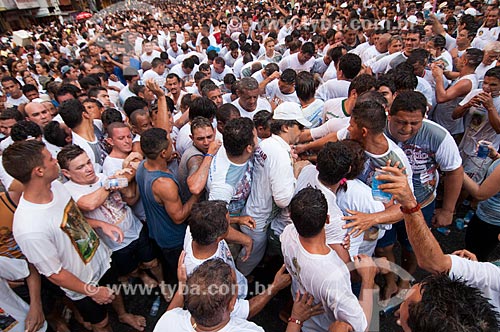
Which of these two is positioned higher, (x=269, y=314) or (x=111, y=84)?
(x=111, y=84)

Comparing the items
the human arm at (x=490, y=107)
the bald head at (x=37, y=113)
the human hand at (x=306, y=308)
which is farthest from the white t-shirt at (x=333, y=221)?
the bald head at (x=37, y=113)

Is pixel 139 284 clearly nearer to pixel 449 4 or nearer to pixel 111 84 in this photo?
pixel 111 84

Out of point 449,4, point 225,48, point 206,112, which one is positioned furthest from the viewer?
point 449,4

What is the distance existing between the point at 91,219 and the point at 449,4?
481 inches

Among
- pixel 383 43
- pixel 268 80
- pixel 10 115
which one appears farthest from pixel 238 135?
pixel 383 43

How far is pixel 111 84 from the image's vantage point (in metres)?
6.89

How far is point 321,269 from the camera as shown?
69.8 inches

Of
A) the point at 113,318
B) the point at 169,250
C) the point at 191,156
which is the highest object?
the point at 191,156

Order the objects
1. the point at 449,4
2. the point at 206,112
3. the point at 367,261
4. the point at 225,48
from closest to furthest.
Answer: the point at 367,261 → the point at 206,112 → the point at 225,48 → the point at 449,4

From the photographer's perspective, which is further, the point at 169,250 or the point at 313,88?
the point at 313,88

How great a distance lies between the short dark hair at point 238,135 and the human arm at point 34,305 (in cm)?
190

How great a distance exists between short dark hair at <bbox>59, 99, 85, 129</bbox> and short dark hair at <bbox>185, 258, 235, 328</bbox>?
2841 mm

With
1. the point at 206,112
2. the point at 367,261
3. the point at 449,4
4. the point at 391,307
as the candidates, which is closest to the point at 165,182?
the point at 206,112

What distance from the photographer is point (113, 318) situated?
3232mm
